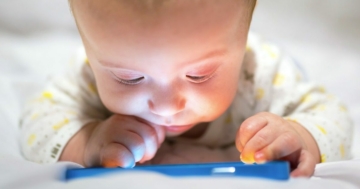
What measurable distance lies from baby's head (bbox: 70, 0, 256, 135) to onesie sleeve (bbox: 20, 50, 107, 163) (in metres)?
0.15

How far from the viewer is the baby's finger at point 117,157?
64cm

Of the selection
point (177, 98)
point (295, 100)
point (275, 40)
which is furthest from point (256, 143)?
point (275, 40)

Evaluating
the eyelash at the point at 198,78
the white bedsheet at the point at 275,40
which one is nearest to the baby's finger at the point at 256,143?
the eyelash at the point at 198,78

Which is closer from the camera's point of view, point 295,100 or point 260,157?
point 260,157

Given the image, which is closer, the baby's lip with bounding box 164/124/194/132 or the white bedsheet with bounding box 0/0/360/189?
the baby's lip with bounding box 164/124/194/132

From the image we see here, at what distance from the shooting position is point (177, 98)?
61cm

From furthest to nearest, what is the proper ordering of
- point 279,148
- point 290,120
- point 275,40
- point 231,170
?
1. point 275,40
2. point 290,120
3. point 279,148
4. point 231,170

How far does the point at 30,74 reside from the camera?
104 cm

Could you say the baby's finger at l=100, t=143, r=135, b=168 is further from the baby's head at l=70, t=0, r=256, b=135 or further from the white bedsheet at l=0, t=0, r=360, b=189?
the white bedsheet at l=0, t=0, r=360, b=189

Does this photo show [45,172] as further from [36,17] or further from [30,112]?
[36,17]

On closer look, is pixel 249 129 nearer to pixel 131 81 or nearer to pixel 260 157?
pixel 260 157

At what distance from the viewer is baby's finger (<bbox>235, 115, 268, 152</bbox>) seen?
0.64 metres

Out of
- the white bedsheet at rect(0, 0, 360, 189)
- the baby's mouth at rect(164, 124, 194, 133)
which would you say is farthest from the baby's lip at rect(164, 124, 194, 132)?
the white bedsheet at rect(0, 0, 360, 189)

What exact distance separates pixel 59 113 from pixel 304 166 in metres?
0.44
